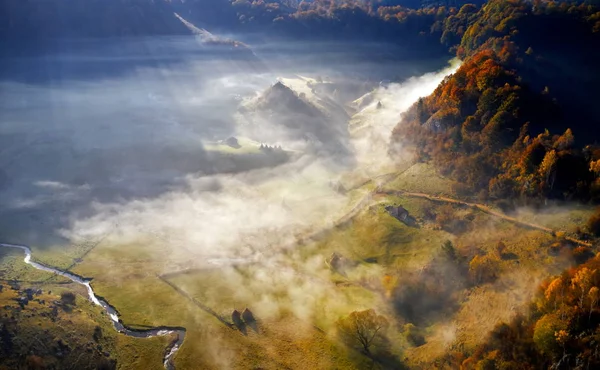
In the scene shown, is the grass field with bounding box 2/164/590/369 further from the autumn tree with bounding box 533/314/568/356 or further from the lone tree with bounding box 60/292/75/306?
the autumn tree with bounding box 533/314/568/356

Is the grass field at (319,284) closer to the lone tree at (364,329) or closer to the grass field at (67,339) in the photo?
the grass field at (67,339)

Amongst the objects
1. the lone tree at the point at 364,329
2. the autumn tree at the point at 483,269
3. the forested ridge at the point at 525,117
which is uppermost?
the forested ridge at the point at 525,117

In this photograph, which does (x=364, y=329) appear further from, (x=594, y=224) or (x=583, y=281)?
(x=594, y=224)

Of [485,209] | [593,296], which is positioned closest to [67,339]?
[593,296]

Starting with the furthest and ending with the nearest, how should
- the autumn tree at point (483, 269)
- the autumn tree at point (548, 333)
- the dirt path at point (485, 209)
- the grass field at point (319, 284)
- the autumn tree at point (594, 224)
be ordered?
the autumn tree at point (483, 269)
the dirt path at point (485, 209)
the autumn tree at point (594, 224)
the grass field at point (319, 284)
the autumn tree at point (548, 333)

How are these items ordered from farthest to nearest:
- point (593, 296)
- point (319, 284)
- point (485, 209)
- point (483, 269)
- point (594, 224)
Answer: point (485, 209), point (319, 284), point (483, 269), point (594, 224), point (593, 296)

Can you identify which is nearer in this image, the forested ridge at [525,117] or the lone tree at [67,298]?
the lone tree at [67,298]

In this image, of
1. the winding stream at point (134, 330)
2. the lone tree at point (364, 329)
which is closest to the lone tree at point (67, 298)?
the winding stream at point (134, 330)

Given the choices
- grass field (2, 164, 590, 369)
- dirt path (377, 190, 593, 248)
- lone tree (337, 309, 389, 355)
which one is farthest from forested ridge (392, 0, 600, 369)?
lone tree (337, 309, 389, 355)
